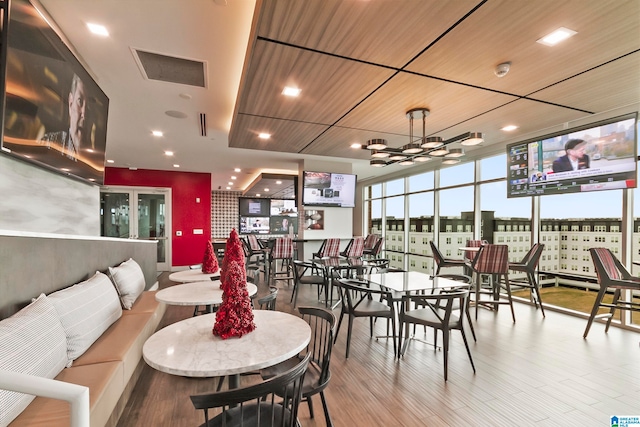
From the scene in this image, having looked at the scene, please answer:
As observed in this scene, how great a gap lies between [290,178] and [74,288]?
22.5 ft

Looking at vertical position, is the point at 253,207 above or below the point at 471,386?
above

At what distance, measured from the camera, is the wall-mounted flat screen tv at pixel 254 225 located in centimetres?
1285

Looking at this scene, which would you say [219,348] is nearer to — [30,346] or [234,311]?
[234,311]

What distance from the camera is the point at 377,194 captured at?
10.0m

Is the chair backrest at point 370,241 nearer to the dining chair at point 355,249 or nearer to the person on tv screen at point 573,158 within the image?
the dining chair at point 355,249

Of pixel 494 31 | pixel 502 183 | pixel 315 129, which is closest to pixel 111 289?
pixel 315 129

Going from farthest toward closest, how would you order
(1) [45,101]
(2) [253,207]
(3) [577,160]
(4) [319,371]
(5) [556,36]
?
(2) [253,207] < (3) [577,160] < (5) [556,36] < (1) [45,101] < (4) [319,371]

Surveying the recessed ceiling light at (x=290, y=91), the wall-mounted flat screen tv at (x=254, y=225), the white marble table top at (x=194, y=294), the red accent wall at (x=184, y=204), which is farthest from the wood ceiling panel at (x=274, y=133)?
the wall-mounted flat screen tv at (x=254, y=225)

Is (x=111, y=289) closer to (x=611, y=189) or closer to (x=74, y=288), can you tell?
(x=74, y=288)

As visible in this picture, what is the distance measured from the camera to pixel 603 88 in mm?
3191

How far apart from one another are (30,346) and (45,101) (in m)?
1.65

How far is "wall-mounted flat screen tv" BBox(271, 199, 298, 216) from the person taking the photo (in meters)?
13.3

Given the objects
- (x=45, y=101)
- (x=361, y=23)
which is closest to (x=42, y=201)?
(x=45, y=101)

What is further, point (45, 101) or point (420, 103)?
point (420, 103)
